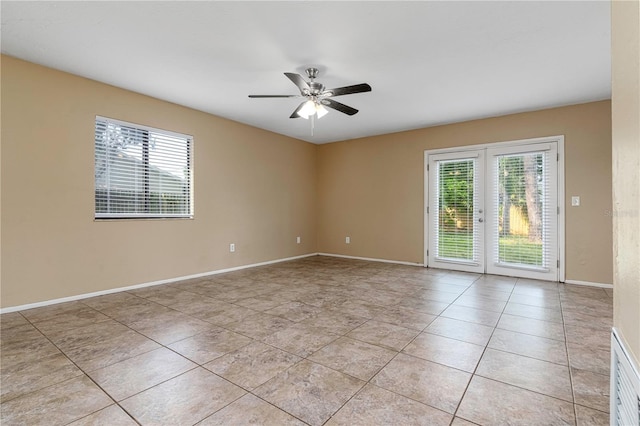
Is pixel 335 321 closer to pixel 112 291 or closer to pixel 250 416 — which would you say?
pixel 250 416

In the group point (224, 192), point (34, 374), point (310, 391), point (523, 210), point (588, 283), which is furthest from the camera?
point (224, 192)

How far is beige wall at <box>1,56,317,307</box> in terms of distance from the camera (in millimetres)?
2979

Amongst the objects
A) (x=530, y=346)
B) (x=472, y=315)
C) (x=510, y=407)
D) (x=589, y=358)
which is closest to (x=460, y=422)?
(x=510, y=407)

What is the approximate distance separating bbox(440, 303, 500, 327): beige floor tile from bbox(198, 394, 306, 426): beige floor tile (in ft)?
6.54

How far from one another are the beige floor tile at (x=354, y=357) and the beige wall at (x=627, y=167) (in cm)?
131

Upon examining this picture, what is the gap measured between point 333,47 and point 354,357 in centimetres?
263

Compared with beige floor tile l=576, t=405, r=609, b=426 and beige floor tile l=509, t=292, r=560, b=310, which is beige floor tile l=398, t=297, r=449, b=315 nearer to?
beige floor tile l=509, t=292, r=560, b=310

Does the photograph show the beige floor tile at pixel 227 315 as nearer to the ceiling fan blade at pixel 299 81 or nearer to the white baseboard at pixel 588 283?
the ceiling fan blade at pixel 299 81

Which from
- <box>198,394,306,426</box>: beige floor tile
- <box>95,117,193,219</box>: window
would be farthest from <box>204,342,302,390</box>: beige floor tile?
<box>95,117,193,219</box>: window

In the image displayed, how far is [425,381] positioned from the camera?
5.88 ft

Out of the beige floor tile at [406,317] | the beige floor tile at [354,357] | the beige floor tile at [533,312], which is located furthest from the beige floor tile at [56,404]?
the beige floor tile at [533,312]

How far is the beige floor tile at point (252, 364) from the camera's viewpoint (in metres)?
1.83

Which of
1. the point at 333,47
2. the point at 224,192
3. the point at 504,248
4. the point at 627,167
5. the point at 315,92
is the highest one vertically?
the point at 333,47

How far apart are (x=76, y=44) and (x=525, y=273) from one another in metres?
6.18
